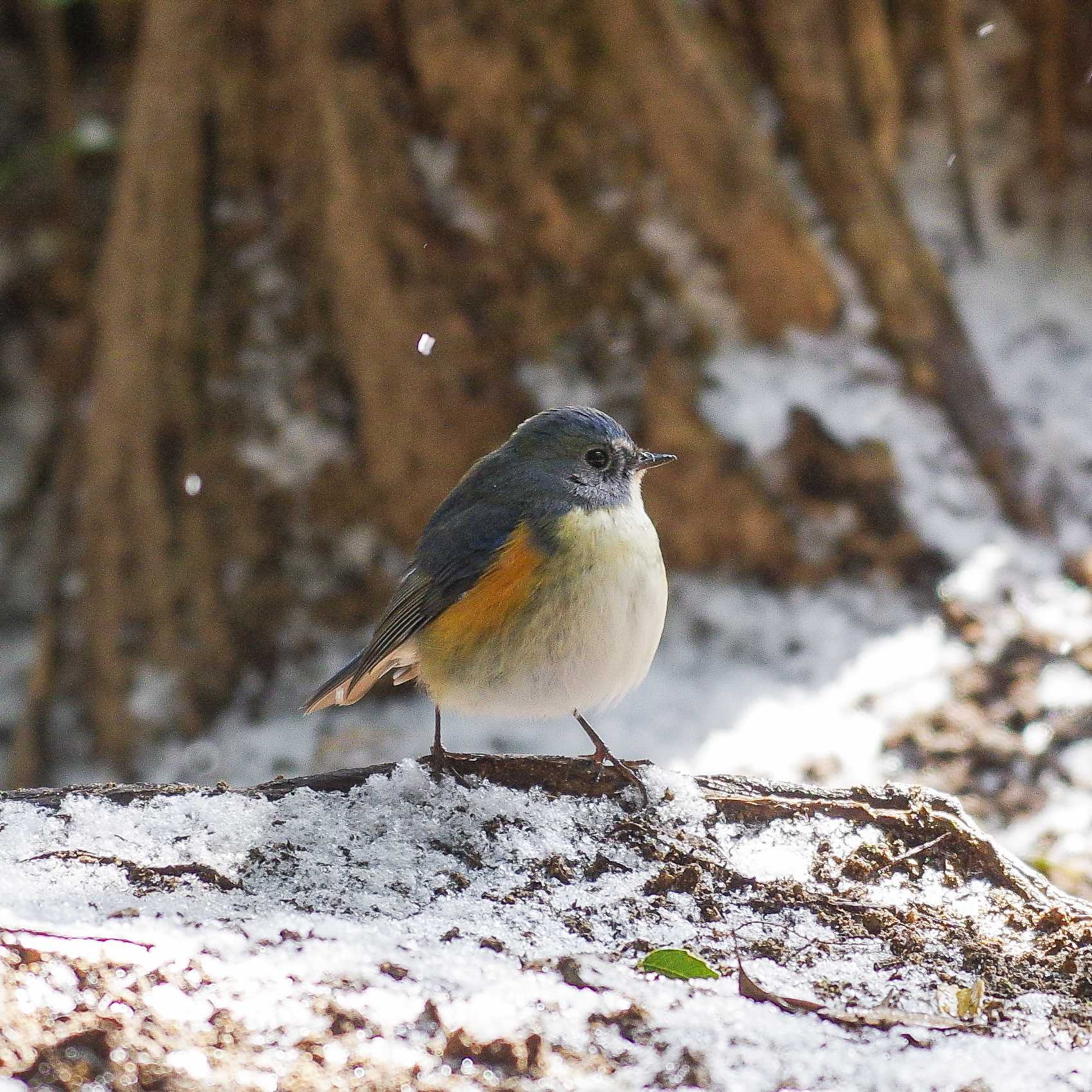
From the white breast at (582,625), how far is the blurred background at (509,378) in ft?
5.50

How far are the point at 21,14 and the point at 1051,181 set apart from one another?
559 centimetres

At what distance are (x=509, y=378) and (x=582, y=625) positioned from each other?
231cm

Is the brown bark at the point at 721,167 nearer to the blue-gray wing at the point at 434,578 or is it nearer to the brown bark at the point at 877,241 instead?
the brown bark at the point at 877,241

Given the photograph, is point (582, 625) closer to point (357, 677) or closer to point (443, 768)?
point (443, 768)

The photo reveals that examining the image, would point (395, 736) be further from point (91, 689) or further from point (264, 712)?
point (91, 689)

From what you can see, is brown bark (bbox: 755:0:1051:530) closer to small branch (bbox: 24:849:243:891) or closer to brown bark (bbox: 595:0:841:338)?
brown bark (bbox: 595:0:841:338)

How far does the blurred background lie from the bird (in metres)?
1.64

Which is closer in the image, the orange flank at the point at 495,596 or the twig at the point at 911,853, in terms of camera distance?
the twig at the point at 911,853

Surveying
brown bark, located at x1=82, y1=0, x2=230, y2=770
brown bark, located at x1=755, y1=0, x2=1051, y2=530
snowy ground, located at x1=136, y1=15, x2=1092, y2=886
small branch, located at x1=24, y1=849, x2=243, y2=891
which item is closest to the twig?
small branch, located at x1=24, y1=849, x2=243, y2=891

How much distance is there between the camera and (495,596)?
9.95ft

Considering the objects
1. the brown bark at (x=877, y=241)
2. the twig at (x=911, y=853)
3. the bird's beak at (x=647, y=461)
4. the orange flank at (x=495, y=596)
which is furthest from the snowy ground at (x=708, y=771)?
the bird's beak at (x=647, y=461)

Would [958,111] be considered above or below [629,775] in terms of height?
above

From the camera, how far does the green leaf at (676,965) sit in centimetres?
221

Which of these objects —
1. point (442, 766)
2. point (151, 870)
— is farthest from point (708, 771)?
point (151, 870)
